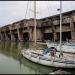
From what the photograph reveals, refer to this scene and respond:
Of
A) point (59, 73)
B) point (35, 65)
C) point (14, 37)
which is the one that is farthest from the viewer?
point (14, 37)

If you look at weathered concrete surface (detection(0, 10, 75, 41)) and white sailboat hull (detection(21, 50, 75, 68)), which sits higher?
weathered concrete surface (detection(0, 10, 75, 41))

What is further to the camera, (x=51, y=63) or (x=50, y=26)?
(x=50, y=26)

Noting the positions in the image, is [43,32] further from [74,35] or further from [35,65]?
[35,65]

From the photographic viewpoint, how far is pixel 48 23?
54.0 meters

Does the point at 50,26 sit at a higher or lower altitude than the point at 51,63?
higher

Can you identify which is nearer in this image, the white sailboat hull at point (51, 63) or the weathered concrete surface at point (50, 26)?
the white sailboat hull at point (51, 63)

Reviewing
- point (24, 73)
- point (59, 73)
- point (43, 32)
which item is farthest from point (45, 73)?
point (43, 32)

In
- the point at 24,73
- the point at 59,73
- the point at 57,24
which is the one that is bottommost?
the point at 24,73

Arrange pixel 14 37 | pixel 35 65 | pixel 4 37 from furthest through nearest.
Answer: pixel 4 37 < pixel 14 37 < pixel 35 65

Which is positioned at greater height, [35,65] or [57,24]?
[57,24]

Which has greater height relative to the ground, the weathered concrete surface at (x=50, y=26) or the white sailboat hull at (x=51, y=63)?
the weathered concrete surface at (x=50, y=26)

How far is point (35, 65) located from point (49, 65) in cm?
269

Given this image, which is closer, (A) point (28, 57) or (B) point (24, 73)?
(B) point (24, 73)

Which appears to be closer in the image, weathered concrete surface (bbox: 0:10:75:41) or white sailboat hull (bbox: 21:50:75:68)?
white sailboat hull (bbox: 21:50:75:68)
